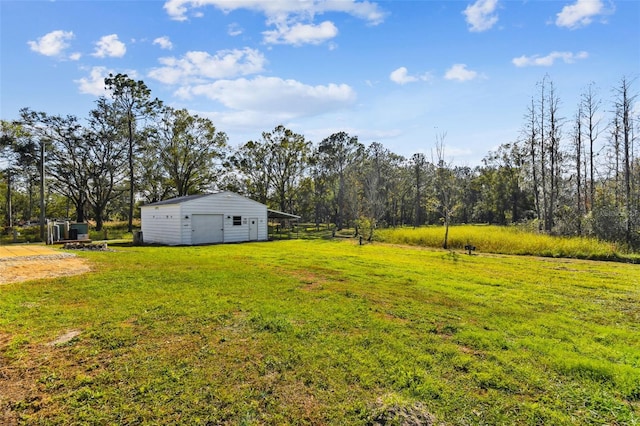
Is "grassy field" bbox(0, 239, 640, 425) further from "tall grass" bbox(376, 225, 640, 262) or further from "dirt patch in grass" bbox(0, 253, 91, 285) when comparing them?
"tall grass" bbox(376, 225, 640, 262)

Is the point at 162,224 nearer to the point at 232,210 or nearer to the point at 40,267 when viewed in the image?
the point at 232,210

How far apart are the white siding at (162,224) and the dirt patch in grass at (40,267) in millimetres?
7114

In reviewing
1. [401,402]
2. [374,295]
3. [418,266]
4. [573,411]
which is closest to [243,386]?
[401,402]

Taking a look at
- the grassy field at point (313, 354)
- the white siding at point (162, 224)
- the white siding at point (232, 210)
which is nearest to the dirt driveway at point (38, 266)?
the grassy field at point (313, 354)

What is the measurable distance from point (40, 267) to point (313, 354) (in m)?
9.01

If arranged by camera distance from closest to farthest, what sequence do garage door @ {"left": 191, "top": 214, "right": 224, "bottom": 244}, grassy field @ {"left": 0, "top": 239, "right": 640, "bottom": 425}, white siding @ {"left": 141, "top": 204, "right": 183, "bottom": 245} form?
grassy field @ {"left": 0, "top": 239, "right": 640, "bottom": 425}
white siding @ {"left": 141, "top": 204, "right": 183, "bottom": 245}
garage door @ {"left": 191, "top": 214, "right": 224, "bottom": 244}

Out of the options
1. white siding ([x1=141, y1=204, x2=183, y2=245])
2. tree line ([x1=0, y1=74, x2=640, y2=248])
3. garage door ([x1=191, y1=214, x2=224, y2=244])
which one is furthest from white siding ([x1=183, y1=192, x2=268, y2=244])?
tree line ([x1=0, y1=74, x2=640, y2=248])

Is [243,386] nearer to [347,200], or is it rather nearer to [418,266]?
[418,266]

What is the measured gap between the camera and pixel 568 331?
4.55m

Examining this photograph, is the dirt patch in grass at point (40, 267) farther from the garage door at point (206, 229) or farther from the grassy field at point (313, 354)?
the garage door at point (206, 229)

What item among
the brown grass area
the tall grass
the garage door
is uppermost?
the garage door

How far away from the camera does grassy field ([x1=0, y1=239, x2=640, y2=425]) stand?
8.82 feet

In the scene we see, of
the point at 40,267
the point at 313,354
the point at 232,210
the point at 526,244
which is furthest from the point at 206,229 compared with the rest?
the point at 526,244

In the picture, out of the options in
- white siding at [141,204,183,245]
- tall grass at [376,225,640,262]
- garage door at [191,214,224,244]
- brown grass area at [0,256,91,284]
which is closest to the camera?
brown grass area at [0,256,91,284]
